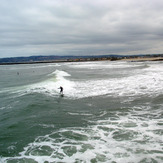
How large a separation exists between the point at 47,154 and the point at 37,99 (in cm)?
1070

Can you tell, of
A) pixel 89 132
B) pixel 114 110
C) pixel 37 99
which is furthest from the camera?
pixel 37 99

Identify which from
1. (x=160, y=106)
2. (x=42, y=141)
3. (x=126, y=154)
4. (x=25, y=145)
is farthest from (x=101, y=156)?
(x=160, y=106)

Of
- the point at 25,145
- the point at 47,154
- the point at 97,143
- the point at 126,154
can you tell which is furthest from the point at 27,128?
the point at 126,154

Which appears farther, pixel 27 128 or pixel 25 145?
pixel 27 128

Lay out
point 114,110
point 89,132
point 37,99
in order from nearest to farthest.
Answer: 1. point 89,132
2. point 114,110
3. point 37,99

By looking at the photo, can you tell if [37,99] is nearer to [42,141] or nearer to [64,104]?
[64,104]

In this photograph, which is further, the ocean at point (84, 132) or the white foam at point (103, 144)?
the ocean at point (84, 132)

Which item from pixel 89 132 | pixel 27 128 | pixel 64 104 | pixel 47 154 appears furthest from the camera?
pixel 64 104

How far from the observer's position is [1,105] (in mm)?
16609

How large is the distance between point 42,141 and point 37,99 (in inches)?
370

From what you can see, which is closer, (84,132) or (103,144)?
(103,144)

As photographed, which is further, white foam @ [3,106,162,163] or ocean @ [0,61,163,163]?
ocean @ [0,61,163,163]

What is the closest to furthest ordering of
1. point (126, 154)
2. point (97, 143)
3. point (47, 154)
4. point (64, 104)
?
Result: point (126, 154)
point (47, 154)
point (97, 143)
point (64, 104)

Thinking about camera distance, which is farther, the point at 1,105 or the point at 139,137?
the point at 1,105
